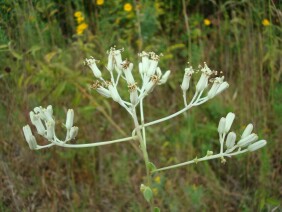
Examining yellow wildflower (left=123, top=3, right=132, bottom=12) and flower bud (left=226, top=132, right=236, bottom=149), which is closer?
flower bud (left=226, top=132, right=236, bottom=149)

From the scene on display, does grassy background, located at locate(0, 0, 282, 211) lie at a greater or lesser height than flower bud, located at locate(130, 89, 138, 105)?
lesser

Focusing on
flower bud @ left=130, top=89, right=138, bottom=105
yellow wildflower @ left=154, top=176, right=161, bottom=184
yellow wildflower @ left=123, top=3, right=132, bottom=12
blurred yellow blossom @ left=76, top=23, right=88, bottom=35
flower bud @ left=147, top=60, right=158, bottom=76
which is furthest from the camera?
yellow wildflower @ left=123, top=3, right=132, bottom=12

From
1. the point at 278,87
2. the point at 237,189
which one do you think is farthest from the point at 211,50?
the point at 237,189

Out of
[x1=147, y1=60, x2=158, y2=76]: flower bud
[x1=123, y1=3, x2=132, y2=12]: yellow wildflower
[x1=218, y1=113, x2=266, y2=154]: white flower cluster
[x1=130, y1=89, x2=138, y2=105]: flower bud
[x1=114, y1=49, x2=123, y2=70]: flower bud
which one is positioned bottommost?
[x1=218, y1=113, x2=266, y2=154]: white flower cluster

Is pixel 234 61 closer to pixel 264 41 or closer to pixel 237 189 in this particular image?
pixel 264 41

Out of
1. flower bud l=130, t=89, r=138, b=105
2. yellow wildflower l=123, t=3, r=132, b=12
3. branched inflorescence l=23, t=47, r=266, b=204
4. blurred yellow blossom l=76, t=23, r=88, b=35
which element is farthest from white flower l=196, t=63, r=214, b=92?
yellow wildflower l=123, t=3, r=132, b=12

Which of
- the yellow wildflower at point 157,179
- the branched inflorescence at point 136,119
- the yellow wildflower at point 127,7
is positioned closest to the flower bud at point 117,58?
the branched inflorescence at point 136,119

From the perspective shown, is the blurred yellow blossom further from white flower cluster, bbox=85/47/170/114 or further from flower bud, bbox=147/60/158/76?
flower bud, bbox=147/60/158/76

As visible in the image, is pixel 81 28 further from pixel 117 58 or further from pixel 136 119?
pixel 136 119

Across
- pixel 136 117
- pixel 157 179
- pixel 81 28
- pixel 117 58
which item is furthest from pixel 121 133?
pixel 136 117
